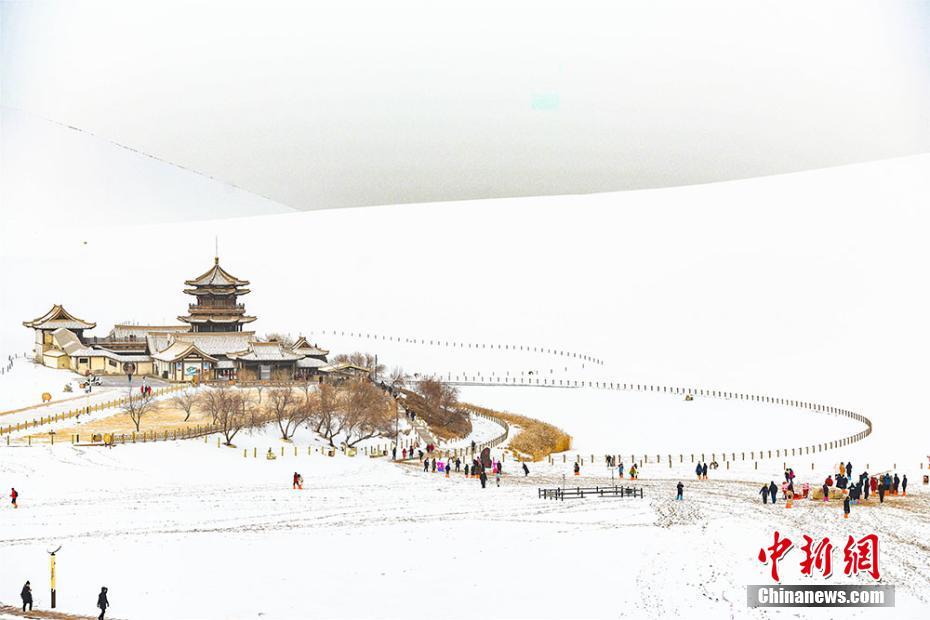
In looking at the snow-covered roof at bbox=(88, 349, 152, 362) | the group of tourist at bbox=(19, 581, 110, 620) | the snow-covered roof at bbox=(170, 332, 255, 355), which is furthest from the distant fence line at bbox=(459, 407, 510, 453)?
the group of tourist at bbox=(19, 581, 110, 620)

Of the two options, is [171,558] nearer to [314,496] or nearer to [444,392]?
[314,496]

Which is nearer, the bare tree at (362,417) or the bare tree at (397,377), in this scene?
the bare tree at (362,417)

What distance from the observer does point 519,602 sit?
27.5ft

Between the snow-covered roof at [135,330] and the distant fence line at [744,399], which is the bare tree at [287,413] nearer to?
the distant fence line at [744,399]

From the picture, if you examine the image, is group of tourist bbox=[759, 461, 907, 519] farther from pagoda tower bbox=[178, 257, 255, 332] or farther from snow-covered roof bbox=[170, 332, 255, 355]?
pagoda tower bbox=[178, 257, 255, 332]

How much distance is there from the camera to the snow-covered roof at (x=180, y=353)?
72.4ft

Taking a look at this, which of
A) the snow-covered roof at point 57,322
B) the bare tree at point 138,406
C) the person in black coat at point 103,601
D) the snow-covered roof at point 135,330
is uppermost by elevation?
the snow-covered roof at point 57,322

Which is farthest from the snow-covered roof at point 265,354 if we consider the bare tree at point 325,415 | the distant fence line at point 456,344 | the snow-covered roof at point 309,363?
the distant fence line at point 456,344

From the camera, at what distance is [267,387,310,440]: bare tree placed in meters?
16.7

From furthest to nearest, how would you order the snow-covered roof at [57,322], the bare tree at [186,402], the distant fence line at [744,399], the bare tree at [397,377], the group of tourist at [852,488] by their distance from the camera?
the snow-covered roof at [57,322], the bare tree at [397,377], the bare tree at [186,402], the distant fence line at [744,399], the group of tourist at [852,488]

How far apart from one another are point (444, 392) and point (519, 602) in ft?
45.8

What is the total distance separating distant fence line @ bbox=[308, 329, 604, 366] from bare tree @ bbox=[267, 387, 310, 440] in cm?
1306

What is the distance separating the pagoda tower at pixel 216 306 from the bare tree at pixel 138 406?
21.1 feet

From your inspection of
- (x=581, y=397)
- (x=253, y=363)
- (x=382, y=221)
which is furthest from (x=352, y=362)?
(x=382, y=221)
